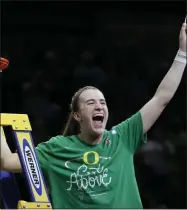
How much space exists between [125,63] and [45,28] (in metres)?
0.86

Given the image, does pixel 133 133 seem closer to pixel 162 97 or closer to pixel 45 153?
pixel 162 97

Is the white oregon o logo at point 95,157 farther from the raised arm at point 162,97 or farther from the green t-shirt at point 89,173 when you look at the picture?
the raised arm at point 162,97

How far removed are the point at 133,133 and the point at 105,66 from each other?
2.86 meters

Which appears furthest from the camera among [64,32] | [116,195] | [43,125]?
[64,32]

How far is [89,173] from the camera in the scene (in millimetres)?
3371

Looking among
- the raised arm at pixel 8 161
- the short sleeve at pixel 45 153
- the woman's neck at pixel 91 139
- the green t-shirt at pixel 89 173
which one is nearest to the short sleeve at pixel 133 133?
the green t-shirt at pixel 89 173

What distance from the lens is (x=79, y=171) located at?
3.39 metres

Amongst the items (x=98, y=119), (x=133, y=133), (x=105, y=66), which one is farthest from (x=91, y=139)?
(x=105, y=66)

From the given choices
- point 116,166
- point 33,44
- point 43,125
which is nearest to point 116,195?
point 116,166

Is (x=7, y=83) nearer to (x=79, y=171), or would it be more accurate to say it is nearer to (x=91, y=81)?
(x=91, y=81)

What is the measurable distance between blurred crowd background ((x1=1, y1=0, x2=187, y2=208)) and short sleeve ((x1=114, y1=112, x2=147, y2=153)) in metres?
2.39

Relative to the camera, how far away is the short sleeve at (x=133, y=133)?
11.6 ft

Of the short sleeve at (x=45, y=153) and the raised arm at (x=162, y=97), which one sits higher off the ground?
the raised arm at (x=162, y=97)

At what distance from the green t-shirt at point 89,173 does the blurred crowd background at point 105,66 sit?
7.93 feet
